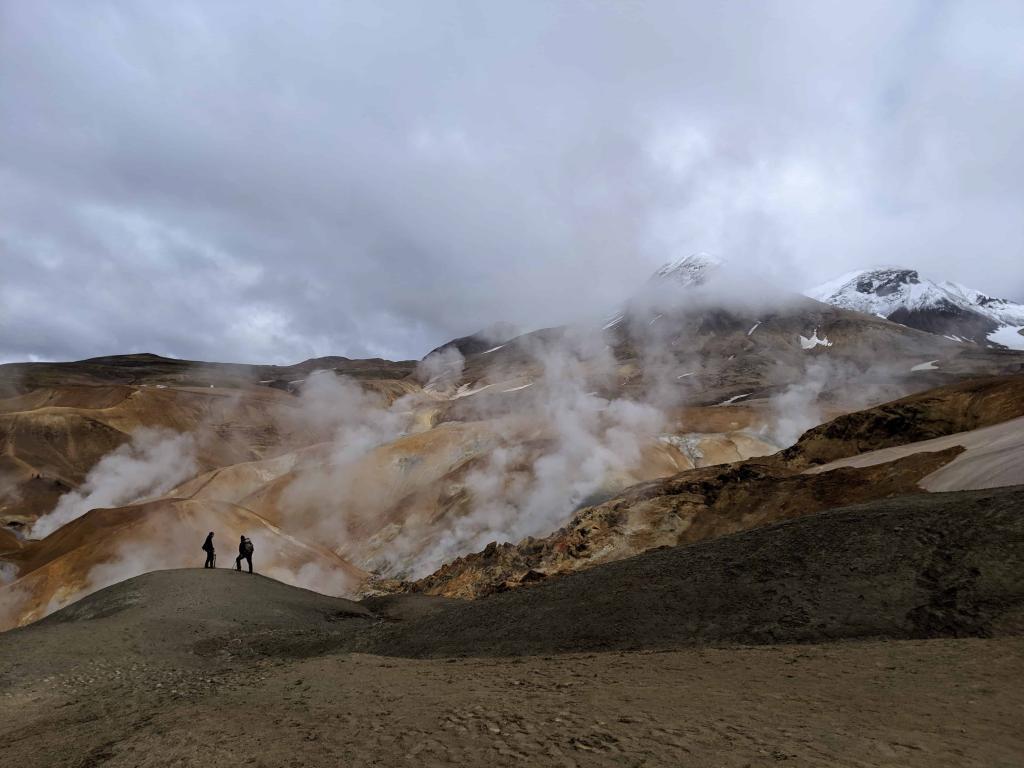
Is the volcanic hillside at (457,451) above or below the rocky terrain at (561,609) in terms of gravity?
above

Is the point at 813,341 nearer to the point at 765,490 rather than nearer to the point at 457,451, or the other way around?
the point at 457,451

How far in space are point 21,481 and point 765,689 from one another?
8077cm

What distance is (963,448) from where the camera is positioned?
19750mm

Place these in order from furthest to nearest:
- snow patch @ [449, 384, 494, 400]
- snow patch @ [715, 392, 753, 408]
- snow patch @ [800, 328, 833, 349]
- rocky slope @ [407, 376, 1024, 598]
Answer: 1. snow patch @ [449, 384, 494, 400]
2. snow patch @ [800, 328, 833, 349]
3. snow patch @ [715, 392, 753, 408]
4. rocky slope @ [407, 376, 1024, 598]

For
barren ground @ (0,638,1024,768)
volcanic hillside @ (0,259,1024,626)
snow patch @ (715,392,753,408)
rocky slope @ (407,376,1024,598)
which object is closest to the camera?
barren ground @ (0,638,1024,768)

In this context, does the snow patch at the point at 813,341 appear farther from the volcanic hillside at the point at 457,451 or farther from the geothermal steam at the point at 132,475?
the geothermal steam at the point at 132,475

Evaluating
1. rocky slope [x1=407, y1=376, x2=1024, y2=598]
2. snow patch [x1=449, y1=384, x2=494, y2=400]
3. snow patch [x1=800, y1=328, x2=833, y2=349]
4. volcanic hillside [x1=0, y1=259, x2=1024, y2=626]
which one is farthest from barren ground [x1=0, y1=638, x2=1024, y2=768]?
snow patch [x1=800, y1=328, x2=833, y2=349]

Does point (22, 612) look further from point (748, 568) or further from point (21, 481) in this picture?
point (21, 481)

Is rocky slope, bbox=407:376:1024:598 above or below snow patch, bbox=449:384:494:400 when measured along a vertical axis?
below

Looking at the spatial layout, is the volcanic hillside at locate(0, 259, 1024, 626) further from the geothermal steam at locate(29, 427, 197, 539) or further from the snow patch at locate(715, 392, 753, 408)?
the snow patch at locate(715, 392, 753, 408)

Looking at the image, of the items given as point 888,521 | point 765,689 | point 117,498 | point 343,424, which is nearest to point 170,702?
point 765,689

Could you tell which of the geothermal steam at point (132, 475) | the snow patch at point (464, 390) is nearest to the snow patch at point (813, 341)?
the snow patch at point (464, 390)

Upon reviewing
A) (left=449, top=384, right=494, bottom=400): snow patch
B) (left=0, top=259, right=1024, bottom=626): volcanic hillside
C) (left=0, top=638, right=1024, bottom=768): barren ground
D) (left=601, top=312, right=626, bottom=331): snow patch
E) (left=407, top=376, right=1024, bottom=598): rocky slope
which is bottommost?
(left=0, top=638, right=1024, bottom=768): barren ground

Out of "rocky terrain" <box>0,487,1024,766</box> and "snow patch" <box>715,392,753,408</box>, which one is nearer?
"rocky terrain" <box>0,487,1024,766</box>
